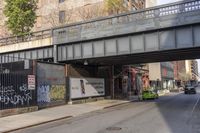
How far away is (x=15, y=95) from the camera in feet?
79.5

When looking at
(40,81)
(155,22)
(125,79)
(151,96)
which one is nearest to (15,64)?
(40,81)

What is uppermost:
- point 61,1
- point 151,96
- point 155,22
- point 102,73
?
point 61,1

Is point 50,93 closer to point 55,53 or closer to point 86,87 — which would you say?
point 55,53

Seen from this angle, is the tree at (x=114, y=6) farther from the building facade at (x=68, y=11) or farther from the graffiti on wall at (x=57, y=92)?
the graffiti on wall at (x=57, y=92)

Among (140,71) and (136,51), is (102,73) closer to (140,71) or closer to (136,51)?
(136,51)

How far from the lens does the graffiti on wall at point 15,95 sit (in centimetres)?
2294

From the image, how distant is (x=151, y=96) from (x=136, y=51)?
18.5 metres

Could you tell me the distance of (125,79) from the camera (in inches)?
2109

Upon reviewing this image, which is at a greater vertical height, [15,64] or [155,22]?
[155,22]

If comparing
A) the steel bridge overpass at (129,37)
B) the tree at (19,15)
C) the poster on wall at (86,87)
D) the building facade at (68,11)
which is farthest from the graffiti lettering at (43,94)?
the building facade at (68,11)

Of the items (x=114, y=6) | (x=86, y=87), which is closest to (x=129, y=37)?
(x=86, y=87)

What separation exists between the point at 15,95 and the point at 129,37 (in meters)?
11.7

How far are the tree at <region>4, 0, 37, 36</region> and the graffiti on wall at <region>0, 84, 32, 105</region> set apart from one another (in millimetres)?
29498

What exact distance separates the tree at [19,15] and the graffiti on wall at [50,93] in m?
23.9
